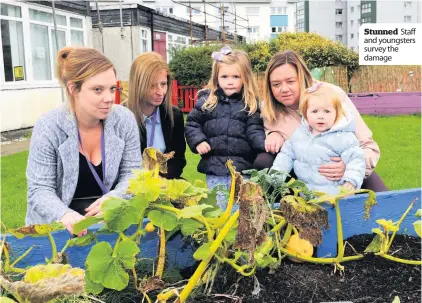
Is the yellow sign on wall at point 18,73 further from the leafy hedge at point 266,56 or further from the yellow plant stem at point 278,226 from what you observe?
the yellow plant stem at point 278,226

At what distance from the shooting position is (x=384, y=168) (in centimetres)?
668

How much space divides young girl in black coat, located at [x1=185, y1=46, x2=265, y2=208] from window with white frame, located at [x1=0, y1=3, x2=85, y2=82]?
8961 mm

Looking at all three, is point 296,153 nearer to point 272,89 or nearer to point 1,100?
point 272,89

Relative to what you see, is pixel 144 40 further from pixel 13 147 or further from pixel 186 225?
pixel 186 225

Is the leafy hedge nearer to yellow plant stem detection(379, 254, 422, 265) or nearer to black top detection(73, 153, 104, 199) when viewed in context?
black top detection(73, 153, 104, 199)

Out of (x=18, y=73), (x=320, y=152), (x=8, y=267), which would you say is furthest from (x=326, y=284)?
(x=18, y=73)

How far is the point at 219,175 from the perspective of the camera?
3.26m

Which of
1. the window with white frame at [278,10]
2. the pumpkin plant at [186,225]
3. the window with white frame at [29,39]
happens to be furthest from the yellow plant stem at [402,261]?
the window with white frame at [278,10]

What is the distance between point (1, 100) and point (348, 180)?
35.2ft

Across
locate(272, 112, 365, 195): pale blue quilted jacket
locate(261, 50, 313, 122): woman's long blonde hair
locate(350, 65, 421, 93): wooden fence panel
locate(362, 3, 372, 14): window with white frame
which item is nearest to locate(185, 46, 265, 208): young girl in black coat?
locate(261, 50, 313, 122): woman's long blonde hair

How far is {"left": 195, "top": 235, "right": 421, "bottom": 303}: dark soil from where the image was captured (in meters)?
1.38

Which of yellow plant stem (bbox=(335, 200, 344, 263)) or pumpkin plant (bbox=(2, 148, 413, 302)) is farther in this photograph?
yellow plant stem (bbox=(335, 200, 344, 263))

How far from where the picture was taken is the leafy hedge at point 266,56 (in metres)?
17.0

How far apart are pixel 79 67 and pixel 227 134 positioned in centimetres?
114
